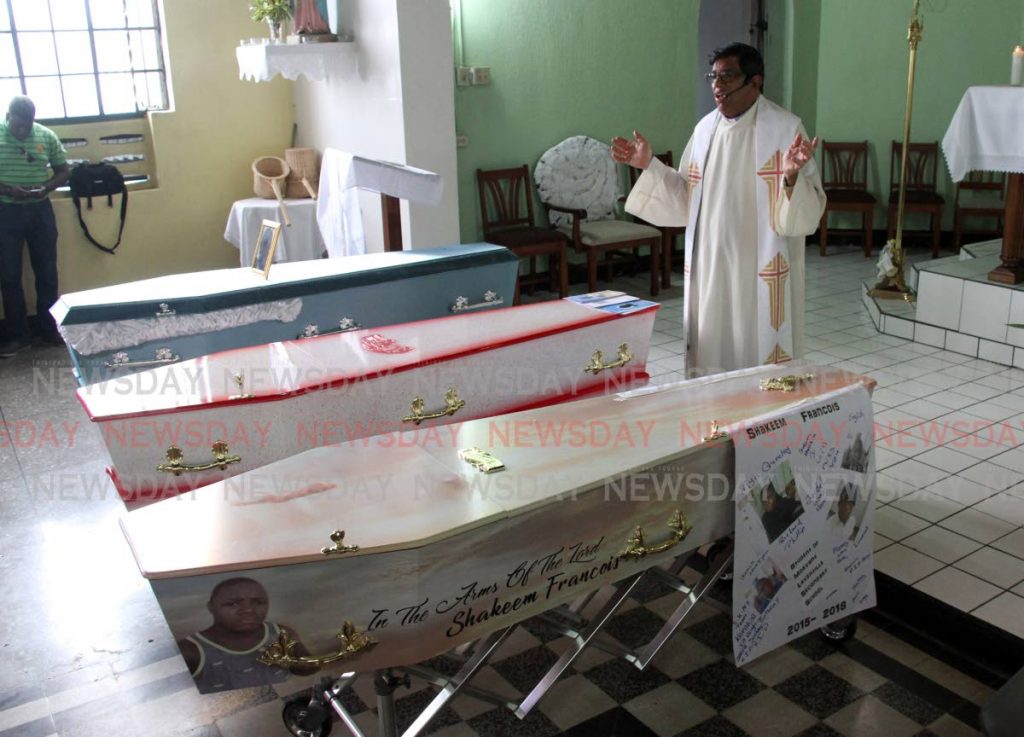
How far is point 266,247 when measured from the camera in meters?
4.14

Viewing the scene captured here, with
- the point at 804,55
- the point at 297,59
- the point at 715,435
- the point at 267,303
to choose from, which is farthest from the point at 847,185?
the point at 715,435

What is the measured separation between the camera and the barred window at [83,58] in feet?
22.6

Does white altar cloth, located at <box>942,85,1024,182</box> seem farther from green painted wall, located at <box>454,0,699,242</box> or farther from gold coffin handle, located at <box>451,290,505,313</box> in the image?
gold coffin handle, located at <box>451,290,505,313</box>

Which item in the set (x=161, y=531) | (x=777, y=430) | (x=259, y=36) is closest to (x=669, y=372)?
(x=777, y=430)

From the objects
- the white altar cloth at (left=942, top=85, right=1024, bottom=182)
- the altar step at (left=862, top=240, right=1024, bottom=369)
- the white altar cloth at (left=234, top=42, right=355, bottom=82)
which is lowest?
the altar step at (left=862, top=240, right=1024, bottom=369)

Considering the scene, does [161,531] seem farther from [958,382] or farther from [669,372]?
[958,382]

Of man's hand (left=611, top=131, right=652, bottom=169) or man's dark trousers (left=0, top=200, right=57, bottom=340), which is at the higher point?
man's hand (left=611, top=131, right=652, bottom=169)

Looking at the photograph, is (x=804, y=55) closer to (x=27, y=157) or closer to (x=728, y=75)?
(x=728, y=75)

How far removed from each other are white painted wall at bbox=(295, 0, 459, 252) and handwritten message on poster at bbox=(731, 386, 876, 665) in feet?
12.2

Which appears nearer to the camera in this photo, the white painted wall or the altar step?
the altar step

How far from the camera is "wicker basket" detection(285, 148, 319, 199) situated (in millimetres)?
7375

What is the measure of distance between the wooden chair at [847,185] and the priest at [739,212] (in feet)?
16.5

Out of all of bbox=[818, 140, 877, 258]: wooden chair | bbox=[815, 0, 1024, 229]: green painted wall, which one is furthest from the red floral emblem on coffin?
bbox=[815, 0, 1024, 229]: green painted wall

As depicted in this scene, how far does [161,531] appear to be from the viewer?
2.27 metres
